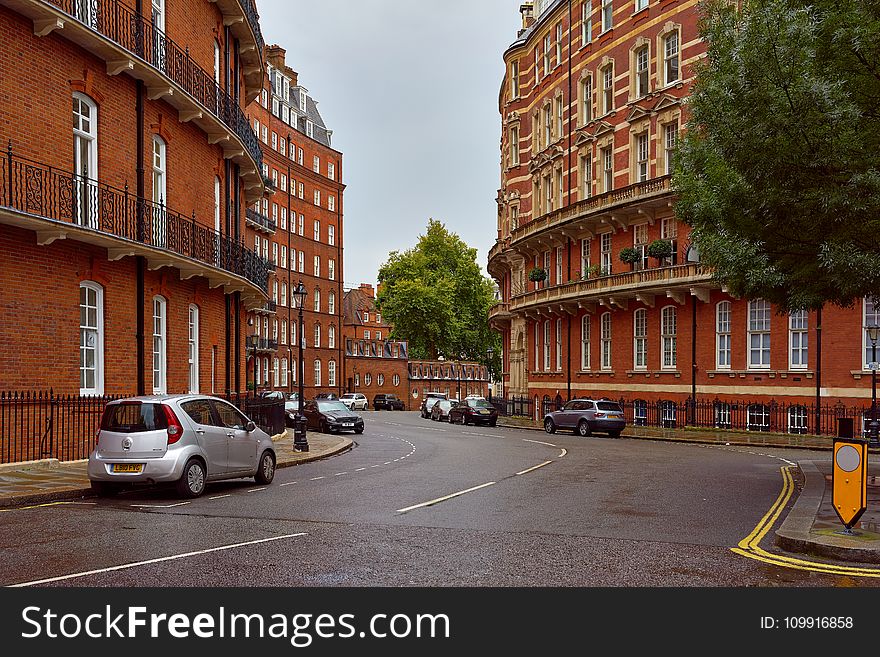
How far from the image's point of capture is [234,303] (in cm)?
2580

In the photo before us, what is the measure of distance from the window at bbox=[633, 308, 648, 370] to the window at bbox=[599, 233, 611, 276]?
8.77 ft

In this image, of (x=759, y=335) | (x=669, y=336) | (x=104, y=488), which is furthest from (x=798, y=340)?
(x=104, y=488)

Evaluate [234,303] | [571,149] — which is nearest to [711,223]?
[234,303]

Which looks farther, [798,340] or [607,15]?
[607,15]

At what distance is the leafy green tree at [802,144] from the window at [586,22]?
2913cm

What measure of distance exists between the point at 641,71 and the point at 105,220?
27.4 metres

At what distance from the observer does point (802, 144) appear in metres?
11.2

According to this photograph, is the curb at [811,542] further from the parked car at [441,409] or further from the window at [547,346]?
the parked car at [441,409]

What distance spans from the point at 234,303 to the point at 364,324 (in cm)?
7933

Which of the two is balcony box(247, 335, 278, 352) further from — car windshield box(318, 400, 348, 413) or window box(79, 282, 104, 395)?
window box(79, 282, 104, 395)

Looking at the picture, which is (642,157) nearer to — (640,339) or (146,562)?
(640,339)

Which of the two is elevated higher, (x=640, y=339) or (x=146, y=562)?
(x=640, y=339)

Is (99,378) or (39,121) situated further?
(99,378)
